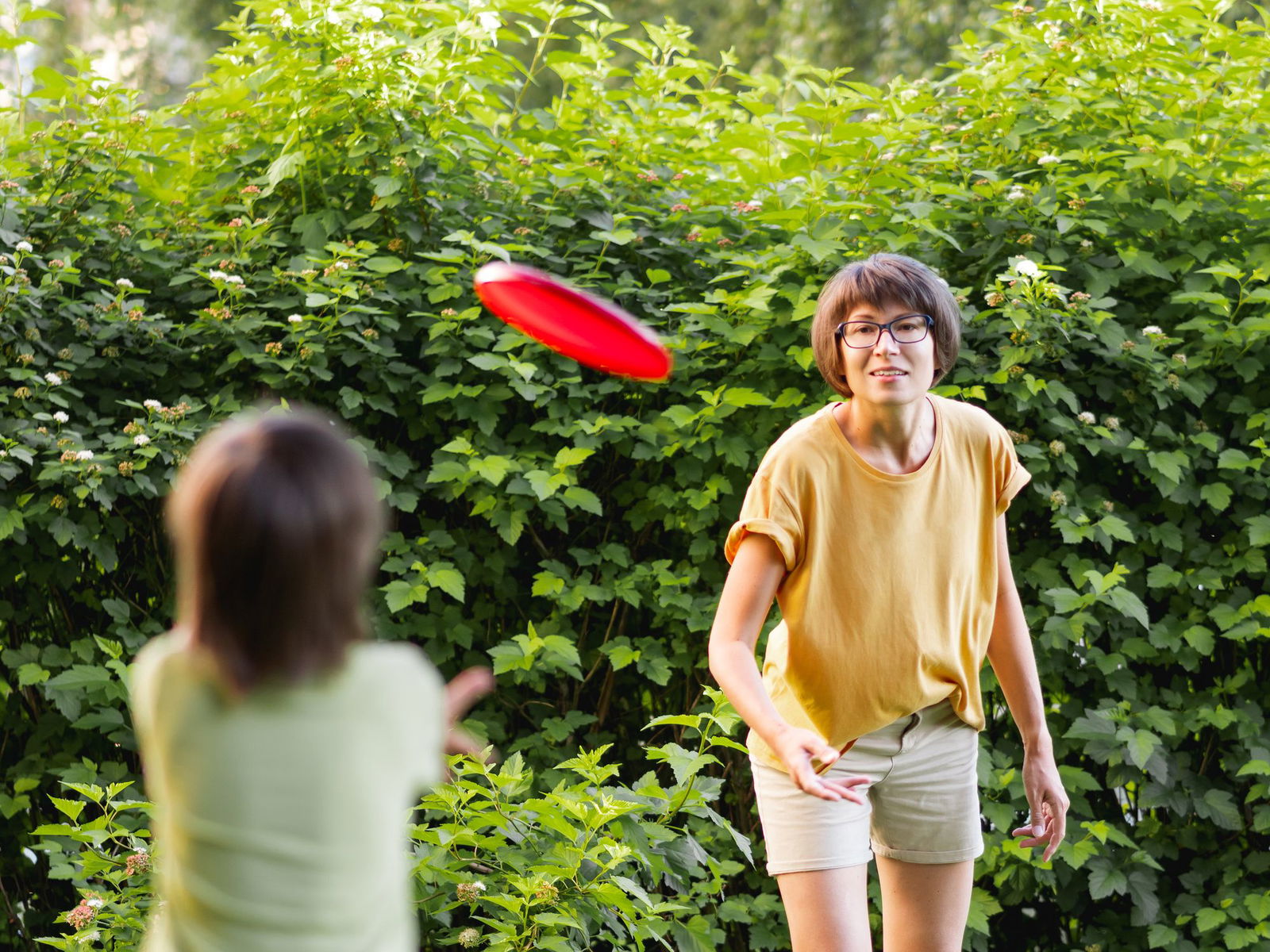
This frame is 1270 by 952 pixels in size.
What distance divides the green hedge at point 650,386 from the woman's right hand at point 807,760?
1.39 meters

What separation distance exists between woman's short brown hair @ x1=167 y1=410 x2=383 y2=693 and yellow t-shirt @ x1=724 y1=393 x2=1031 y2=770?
40.2 inches

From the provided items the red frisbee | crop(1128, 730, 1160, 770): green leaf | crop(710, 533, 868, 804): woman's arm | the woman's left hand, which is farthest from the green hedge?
crop(710, 533, 868, 804): woman's arm

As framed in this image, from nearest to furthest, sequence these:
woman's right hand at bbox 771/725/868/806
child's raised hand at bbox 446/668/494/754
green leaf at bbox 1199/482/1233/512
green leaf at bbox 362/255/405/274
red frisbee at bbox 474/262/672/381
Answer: child's raised hand at bbox 446/668/494/754
woman's right hand at bbox 771/725/868/806
red frisbee at bbox 474/262/672/381
green leaf at bbox 1199/482/1233/512
green leaf at bbox 362/255/405/274

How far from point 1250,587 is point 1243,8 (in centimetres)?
1069

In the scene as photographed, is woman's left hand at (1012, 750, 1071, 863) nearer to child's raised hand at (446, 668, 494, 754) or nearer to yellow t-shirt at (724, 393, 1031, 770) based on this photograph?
yellow t-shirt at (724, 393, 1031, 770)

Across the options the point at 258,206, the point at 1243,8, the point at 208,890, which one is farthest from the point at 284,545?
the point at 1243,8

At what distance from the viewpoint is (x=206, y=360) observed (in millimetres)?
3908

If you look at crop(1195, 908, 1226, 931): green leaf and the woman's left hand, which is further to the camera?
crop(1195, 908, 1226, 931): green leaf

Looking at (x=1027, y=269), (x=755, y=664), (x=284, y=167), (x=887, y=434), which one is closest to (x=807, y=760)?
(x=755, y=664)

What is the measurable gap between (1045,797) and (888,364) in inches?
35.8

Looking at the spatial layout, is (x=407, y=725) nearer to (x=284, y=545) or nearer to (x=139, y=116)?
(x=284, y=545)

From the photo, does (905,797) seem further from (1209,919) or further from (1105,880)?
(1209,919)

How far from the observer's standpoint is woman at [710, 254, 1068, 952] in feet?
7.45

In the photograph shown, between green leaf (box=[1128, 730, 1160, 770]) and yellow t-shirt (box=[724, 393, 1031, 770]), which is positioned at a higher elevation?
yellow t-shirt (box=[724, 393, 1031, 770])
